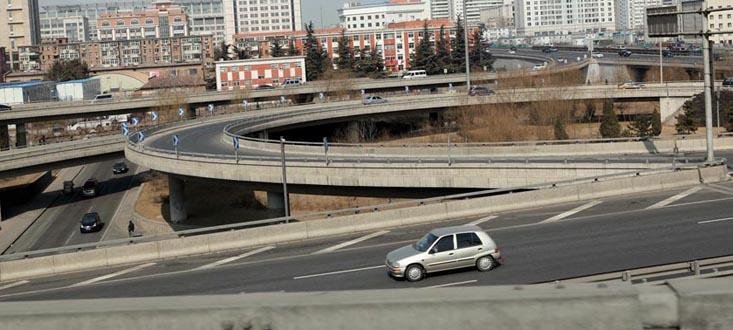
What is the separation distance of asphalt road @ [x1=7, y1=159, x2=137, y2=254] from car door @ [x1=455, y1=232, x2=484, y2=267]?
1249 inches

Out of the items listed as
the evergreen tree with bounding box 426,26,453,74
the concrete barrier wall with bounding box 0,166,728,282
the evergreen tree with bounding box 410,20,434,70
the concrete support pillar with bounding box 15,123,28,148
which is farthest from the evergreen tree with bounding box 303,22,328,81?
the concrete barrier wall with bounding box 0,166,728,282

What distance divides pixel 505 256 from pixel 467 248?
1996 millimetres

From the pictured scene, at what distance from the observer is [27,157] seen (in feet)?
180

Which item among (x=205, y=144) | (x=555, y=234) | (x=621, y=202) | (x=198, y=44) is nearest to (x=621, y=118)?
(x=205, y=144)

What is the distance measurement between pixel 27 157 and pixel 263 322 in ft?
180

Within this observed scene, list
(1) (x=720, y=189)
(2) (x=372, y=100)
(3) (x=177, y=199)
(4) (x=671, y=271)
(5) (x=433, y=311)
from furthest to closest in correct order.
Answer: (2) (x=372, y=100) < (3) (x=177, y=199) < (1) (x=720, y=189) < (4) (x=671, y=271) < (5) (x=433, y=311)

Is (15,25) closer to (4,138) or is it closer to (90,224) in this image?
(4,138)

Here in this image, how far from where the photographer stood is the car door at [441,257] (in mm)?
17750

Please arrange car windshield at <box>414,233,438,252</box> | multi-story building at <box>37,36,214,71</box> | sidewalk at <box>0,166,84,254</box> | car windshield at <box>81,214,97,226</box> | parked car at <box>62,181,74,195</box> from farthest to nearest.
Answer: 1. multi-story building at <box>37,36,214,71</box>
2. parked car at <box>62,181,74,195</box>
3. sidewalk at <box>0,166,84,254</box>
4. car windshield at <box>81,214,97,226</box>
5. car windshield at <box>414,233,438,252</box>

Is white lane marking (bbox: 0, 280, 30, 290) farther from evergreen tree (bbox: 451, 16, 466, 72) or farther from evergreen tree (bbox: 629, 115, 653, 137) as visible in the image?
evergreen tree (bbox: 451, 16, 466, 72)

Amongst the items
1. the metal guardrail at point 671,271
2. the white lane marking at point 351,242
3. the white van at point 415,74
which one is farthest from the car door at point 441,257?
the white van at point 415,74

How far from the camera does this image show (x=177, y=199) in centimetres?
4712

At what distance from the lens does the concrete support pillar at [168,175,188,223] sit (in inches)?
1823

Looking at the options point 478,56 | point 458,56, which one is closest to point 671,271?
point 458,56
